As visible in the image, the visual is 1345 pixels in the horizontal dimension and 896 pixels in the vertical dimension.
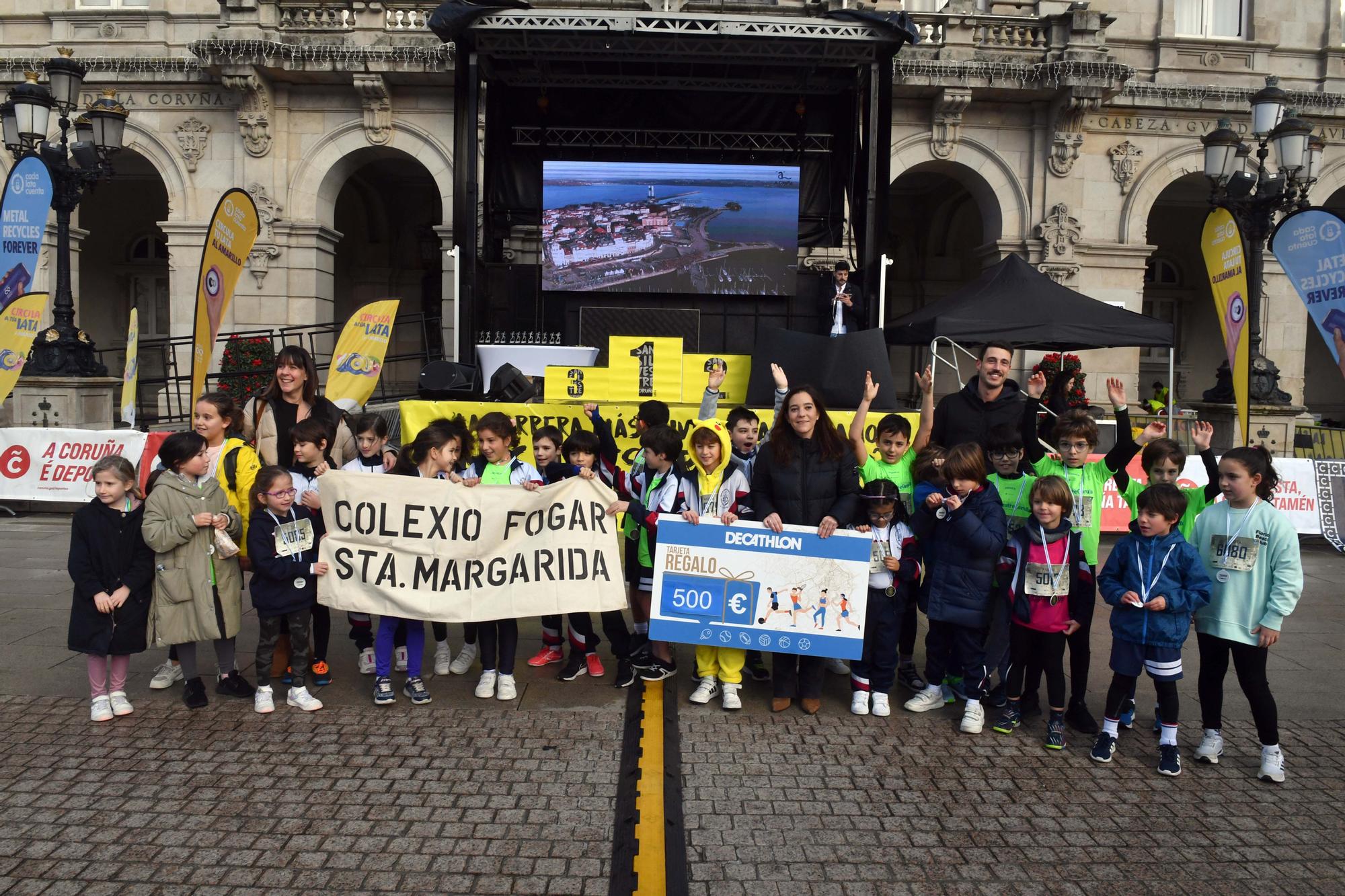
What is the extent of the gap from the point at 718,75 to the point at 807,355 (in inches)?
193

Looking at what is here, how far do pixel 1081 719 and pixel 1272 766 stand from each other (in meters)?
0.93

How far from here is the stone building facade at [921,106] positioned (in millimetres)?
16453

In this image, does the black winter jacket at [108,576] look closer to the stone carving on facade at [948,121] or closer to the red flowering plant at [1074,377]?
the red flowering plant at [1074,377]

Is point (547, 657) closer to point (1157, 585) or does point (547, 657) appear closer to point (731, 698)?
point (731, 698)

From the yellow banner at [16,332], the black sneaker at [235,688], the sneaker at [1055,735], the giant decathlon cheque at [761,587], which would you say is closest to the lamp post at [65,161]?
the yellow banner at [16,332]

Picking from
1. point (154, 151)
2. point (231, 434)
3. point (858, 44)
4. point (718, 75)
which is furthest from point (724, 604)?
point (154, 151)

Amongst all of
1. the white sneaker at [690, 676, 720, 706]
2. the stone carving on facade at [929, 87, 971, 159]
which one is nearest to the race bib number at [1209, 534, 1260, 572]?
the white sneaker at [690, 676, 720, 706]

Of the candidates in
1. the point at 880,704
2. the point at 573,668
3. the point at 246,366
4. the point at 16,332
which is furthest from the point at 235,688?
the point at 246,366

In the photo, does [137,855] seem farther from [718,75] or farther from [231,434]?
[718,75]

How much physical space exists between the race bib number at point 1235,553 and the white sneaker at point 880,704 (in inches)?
76.5

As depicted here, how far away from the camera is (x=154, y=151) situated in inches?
678

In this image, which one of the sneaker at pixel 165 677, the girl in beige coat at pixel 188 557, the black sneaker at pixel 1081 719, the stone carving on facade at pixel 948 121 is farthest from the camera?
the stone carving on facade at pixel 948 121

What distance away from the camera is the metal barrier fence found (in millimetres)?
15586

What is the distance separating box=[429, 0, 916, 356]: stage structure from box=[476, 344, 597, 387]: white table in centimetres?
57
